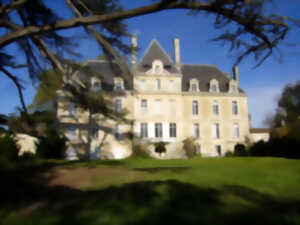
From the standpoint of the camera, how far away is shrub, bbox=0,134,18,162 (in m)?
13.2

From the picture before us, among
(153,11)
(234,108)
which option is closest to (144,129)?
(234,108)

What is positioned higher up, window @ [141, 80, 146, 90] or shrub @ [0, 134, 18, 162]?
window @ [141, 80, 146, 90]

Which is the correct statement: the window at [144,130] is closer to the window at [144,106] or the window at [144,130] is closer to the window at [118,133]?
the window at [144,106]

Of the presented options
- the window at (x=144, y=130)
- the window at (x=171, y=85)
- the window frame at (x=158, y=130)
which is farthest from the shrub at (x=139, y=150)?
the window at (x=171, y=85)

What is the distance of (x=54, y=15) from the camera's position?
793 cm

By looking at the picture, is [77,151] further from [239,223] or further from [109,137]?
[239,223]

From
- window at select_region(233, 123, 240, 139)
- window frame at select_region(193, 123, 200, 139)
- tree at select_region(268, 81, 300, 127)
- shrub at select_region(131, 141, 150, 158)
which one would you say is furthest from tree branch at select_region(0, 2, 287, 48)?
tree at select_region(268, 81, 300, 127)

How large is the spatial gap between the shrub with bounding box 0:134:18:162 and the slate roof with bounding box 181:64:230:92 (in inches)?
750

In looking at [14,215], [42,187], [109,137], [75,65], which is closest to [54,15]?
[75,65]

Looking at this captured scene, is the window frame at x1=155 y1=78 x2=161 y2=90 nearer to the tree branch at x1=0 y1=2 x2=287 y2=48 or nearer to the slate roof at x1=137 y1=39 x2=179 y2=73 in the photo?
the slate roof at x1=137 y1=39 x2=179 y2=73

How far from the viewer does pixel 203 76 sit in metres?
30.5

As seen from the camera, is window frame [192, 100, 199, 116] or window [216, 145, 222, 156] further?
window frame [192, 100, 199, 116]

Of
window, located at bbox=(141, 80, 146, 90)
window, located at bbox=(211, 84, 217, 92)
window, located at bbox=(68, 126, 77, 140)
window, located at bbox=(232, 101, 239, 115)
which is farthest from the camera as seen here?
window, located at bbox=(211, 84, 217, 92)

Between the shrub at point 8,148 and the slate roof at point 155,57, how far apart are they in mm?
15827
